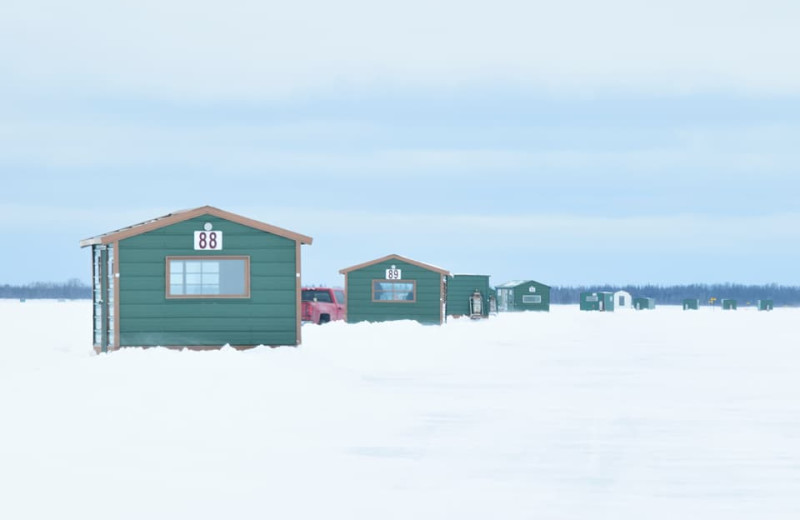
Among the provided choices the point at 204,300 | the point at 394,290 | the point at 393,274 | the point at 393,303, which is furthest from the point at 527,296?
the point at 204,300

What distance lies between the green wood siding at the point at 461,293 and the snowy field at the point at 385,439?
43.9 metres

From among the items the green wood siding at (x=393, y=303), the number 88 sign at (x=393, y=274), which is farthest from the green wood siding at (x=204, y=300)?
the number 88 sign at (x=393, y=274)

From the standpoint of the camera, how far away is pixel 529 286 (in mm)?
97625

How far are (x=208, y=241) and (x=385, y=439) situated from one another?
13.1m

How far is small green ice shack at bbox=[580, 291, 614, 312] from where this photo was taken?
11194 centimetres

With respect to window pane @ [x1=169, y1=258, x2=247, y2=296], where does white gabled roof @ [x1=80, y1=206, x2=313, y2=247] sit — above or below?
above

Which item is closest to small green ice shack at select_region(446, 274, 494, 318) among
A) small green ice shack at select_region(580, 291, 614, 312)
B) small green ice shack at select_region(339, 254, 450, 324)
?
small green ice shack at select_region(339, 254, 450, 324)

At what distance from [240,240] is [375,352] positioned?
5.70 metres

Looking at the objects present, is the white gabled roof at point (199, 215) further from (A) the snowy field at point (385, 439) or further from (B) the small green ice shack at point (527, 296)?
(B) the small green ice shack at point (527, 296)

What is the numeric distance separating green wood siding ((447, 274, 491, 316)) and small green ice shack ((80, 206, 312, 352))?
44.2 m

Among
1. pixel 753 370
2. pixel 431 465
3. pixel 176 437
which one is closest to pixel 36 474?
pixel 176 437

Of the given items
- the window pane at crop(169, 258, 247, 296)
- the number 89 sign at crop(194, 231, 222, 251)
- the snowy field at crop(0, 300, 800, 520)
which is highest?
the number 89 sign at crop(194, 231, 222, 251)

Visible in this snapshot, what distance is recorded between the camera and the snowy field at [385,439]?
28.3ft

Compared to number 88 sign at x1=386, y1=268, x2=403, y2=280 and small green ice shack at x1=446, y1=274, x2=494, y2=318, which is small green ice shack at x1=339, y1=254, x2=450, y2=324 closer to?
number 88 sign at x1=386, y1=268, x2=403, y2=280
